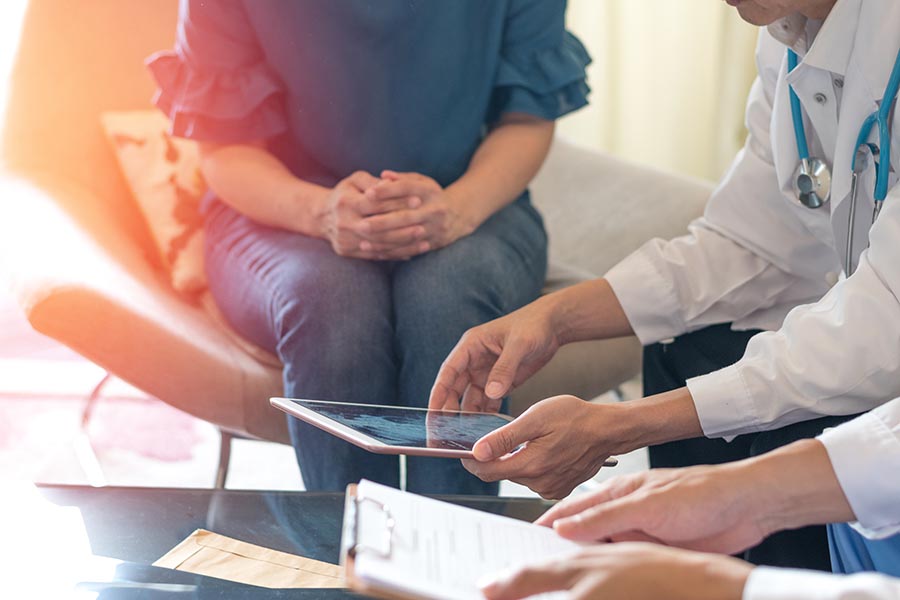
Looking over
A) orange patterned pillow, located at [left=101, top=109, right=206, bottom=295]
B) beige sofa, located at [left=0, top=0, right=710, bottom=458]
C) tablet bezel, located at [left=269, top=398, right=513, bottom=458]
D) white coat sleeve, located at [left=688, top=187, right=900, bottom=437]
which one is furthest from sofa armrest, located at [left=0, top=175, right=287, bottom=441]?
white coat sleeve, located at [left=688, top=187, right=900, bottom=437]

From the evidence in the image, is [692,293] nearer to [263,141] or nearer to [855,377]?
[855,377]

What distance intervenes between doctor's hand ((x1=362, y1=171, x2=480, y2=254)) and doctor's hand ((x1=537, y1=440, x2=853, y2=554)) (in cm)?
58

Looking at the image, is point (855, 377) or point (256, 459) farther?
point (256, 459)

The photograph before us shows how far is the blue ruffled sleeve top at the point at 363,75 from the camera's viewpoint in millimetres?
1320

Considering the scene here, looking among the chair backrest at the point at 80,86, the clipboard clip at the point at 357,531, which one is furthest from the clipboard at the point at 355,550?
the chair backrest at the point at 80,86

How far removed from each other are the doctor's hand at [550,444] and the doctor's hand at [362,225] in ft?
1.37

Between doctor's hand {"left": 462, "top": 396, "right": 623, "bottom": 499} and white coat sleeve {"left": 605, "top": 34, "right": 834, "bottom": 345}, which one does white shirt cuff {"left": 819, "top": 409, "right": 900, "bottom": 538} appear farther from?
white coat sleeve {"left": 605, "top": 34, "right": 834, "bottom": 345}

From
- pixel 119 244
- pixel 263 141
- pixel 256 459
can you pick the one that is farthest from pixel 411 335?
pixel 256 459

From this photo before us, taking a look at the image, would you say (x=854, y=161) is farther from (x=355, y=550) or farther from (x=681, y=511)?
(x=355, y=550)

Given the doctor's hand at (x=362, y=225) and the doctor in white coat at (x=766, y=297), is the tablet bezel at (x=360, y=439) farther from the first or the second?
the doctor's hand at (x=362, y=225)

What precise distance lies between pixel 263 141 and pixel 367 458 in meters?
0.46

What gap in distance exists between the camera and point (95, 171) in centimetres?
160

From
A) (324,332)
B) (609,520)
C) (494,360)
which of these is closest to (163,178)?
(324,332)

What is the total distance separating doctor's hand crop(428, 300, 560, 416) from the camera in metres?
1.07
